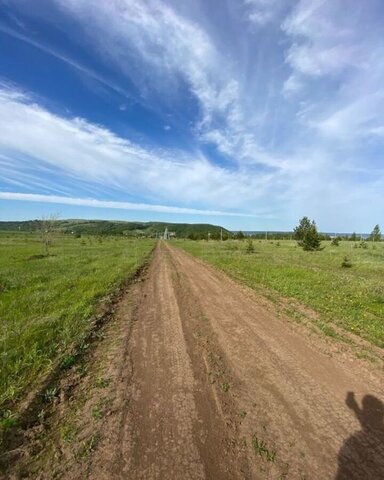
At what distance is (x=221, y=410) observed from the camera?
4.41 meters

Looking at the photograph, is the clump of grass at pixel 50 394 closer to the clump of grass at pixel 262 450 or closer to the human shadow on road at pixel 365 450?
the clump of grass at pixel 262 450

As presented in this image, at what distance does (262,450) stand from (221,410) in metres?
0.90

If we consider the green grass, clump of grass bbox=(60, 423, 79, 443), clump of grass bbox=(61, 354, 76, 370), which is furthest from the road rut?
the green grass

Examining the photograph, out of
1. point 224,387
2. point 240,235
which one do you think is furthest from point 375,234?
point 224,387

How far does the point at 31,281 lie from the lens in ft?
49.7

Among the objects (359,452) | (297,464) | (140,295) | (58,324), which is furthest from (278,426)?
(140,295)

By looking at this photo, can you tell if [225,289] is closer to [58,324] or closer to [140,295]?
[140,295]

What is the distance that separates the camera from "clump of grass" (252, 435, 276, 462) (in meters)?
3.50

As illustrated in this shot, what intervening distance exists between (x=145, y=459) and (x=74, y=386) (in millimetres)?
2334

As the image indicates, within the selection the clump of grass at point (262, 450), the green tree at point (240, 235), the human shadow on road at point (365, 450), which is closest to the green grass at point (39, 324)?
the clump of grass at point (262, 450)

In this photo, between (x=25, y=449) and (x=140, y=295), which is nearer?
(x=25, y=449)

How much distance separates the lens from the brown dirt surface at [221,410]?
11.1 feet

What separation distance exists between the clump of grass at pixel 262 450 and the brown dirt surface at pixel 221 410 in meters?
0.01

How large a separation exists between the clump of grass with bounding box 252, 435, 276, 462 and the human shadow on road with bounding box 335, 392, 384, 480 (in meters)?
0.71
